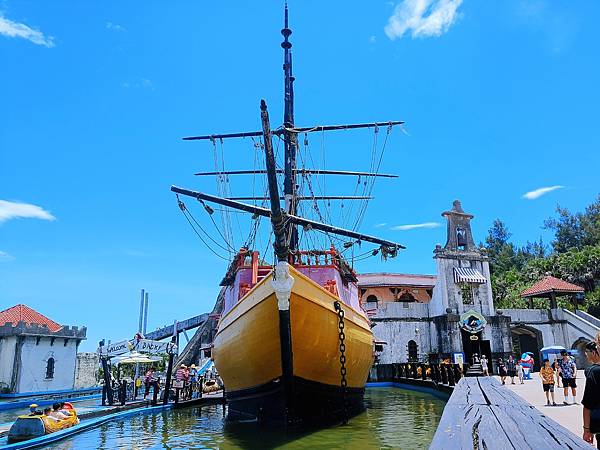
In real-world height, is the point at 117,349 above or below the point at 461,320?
below

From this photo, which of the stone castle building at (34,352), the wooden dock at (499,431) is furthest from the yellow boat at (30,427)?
the stone castle building at (34,352)

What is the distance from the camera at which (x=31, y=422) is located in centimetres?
1037

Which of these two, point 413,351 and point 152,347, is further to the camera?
point 413,351

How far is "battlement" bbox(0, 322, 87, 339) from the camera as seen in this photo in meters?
26.2

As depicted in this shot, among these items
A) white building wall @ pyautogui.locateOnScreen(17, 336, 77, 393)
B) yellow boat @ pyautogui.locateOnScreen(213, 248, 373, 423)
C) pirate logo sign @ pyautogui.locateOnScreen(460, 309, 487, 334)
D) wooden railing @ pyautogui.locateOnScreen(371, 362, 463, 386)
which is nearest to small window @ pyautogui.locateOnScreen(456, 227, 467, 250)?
pirate logo sign @ pyautogui.locateOnScreen(460, 309, 487, 334)

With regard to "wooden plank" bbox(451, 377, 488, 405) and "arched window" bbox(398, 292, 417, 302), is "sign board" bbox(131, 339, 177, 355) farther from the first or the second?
"arched window" bbox(398, 292, 417, 302)

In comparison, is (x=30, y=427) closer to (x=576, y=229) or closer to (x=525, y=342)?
(x=525, y=342)

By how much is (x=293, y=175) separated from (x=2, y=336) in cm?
1903

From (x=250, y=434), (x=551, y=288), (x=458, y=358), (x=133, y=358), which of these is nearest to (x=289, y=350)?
(x=250, y=434)

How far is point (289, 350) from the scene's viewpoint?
1055cm

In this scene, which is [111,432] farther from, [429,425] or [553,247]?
[553,247]

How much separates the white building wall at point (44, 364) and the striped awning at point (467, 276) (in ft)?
82.9

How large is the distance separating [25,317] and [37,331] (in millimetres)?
2905

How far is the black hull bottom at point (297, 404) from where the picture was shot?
1103 centimetres
